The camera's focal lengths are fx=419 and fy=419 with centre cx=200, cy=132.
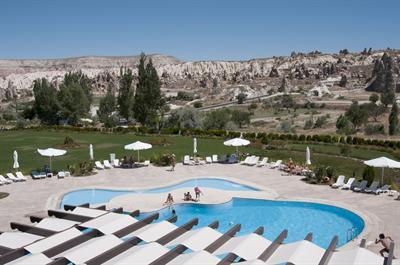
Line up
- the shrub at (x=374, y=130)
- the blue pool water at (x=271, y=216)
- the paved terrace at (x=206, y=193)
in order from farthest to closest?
the shrub at (x=374, y=130) → the paved terrace at (x=206, y=193) → the blue pool water at (x=271, y=216)

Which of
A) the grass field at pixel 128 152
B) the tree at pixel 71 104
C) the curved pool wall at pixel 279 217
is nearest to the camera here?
the curved pool wall at pixel 279 217

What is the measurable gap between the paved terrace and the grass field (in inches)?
152

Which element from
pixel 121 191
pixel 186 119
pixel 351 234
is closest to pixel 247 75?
pixel 186 119

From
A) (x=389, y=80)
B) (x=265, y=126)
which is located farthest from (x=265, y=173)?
(x=389, y=80)

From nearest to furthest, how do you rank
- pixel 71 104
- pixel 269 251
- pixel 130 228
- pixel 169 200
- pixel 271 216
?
pixel 269 251 → pixel 130 228 → pixel 271 216 → pixel 169 200 → pixel 71 104

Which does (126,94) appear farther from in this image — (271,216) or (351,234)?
(351,234)

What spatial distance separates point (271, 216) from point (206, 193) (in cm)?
378

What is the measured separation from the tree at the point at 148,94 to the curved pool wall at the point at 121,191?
24457mm

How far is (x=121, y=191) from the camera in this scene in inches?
808

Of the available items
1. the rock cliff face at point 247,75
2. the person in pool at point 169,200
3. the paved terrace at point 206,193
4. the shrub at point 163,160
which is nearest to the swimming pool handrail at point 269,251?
the paved terrace at point 206,193

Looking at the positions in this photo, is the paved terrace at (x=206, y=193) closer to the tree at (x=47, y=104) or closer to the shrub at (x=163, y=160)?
the shrub at (x=163, y=160)

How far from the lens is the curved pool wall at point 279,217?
15.1 metres

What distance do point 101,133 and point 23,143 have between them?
8.61 meters

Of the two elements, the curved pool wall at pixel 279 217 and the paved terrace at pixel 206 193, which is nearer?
the curved pool wall at pixel 279 217
